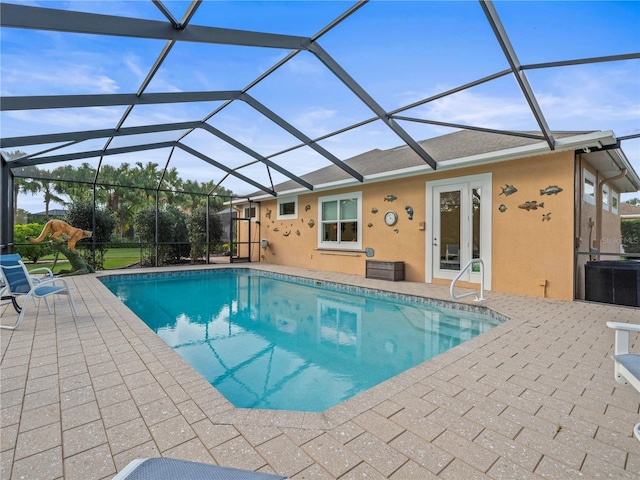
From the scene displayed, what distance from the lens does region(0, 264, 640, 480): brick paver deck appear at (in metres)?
1.73

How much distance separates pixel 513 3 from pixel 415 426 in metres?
4.87

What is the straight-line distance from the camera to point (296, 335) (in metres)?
5.13

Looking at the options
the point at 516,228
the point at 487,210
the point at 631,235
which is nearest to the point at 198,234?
the point at 487,210

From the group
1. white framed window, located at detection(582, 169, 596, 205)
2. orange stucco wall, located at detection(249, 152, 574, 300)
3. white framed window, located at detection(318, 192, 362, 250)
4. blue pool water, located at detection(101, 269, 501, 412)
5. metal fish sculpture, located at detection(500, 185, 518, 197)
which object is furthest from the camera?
white framed window, located at detection(318, 192, 362, 250)

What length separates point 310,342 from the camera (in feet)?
15.8

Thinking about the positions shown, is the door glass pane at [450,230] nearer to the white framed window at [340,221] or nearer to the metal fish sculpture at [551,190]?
the metal fish sculpture at [551,190]

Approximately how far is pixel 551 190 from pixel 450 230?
87.1 inches

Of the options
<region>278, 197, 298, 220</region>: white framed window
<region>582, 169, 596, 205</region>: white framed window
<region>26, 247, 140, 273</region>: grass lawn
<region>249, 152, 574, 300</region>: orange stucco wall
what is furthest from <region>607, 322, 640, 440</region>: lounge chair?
<region>26, 247, 140, 273</region>: grass lawn

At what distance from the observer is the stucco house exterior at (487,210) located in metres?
6.23

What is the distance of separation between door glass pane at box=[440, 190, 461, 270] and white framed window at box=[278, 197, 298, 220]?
6.18 metres

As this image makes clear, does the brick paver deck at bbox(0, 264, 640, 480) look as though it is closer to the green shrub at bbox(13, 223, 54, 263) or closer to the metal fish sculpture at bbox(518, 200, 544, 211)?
the metal fish sculpture at bbox(518, 200, 544, 211)

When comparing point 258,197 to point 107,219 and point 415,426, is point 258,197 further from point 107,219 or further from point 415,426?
point 415,426

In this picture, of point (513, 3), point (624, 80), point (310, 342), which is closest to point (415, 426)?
point (310, 342)

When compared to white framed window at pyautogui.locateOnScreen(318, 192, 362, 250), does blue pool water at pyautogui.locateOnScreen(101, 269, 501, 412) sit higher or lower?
lower
